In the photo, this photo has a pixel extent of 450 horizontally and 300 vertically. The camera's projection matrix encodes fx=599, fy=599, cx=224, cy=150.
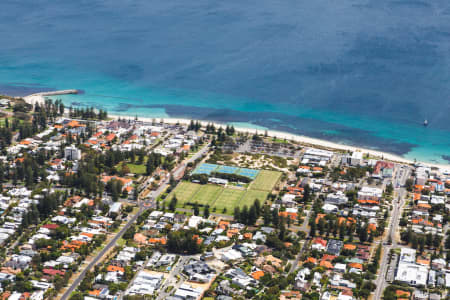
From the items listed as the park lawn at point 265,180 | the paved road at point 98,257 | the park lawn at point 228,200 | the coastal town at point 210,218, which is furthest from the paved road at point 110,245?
the park lawn at point 265,180

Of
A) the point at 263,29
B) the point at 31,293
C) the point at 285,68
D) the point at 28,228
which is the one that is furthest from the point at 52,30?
the point at 31,293

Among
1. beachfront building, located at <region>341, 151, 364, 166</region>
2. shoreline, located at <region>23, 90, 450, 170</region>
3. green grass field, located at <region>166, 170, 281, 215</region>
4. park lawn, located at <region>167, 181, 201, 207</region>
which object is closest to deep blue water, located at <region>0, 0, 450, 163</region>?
shoreline, located at <region>23, 90, 450, 170</region>

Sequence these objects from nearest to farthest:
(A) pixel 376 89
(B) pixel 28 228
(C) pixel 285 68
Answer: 1. (B) pixel 28 228
2. (A) pixel 376 89
3. (C) pixel 285 68

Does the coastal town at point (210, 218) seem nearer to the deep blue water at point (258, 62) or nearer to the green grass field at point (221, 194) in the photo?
the green grass field at point (221, 194)

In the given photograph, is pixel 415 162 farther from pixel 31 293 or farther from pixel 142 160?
pixel 31 293

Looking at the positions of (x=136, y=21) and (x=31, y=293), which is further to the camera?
(x=136, y=21)

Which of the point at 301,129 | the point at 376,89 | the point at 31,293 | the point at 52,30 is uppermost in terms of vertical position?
the point at 52,30

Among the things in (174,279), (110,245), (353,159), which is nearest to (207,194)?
(110,245)
